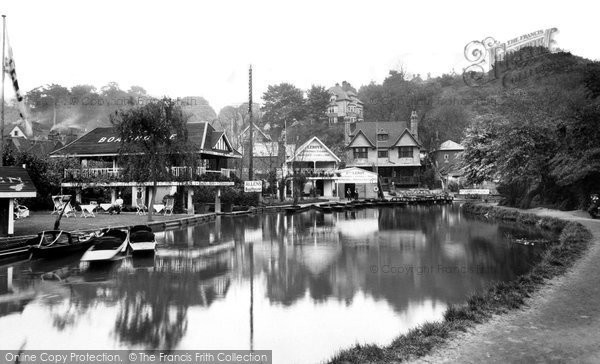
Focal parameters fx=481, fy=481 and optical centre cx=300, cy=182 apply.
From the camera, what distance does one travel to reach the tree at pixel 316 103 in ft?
293

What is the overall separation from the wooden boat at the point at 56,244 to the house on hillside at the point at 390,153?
55.4 meters

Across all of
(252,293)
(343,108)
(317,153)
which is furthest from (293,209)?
(343,108)

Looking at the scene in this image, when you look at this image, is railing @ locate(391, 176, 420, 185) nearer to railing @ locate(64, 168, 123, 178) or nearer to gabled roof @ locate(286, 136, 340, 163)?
gabled roof @ locate(286, 136, 340, 163)

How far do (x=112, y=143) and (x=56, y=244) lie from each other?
85.7 feet

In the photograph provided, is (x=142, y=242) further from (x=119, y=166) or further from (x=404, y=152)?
(x=404, y=152)

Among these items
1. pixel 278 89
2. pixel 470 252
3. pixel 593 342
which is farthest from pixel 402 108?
pixel 593 342

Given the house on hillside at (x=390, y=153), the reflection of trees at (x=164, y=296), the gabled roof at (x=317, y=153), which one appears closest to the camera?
the reflection of trees at (x=164, y=296)

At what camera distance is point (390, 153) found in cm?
7312

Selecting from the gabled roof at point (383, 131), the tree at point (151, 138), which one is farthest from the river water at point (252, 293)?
the gabled roof at point (383, 131)

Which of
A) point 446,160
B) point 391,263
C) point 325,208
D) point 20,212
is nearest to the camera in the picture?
point 391,263

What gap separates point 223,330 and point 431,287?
6.65 metres

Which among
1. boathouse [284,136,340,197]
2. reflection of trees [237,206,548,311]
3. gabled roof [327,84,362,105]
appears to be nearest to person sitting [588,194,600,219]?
reflection of trees [237,206,548,311]

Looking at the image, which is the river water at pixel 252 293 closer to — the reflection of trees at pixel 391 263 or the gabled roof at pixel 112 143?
the reflection of trees at pixel 391 263

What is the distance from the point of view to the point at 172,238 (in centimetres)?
2488
